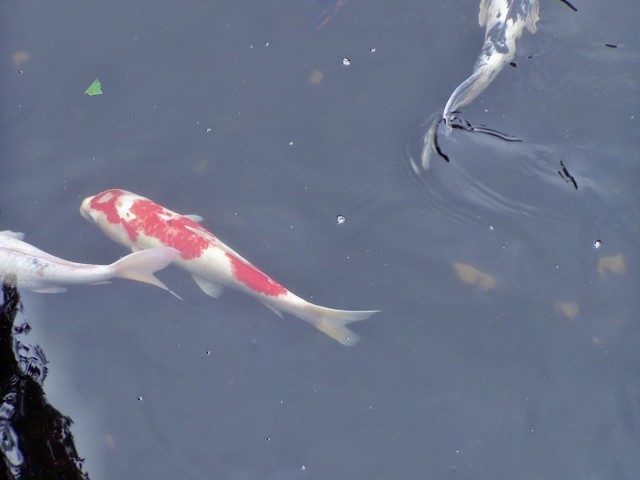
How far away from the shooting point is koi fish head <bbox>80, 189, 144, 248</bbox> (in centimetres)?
400

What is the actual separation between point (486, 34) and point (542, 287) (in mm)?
1695

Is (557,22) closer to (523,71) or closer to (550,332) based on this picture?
(523,71)

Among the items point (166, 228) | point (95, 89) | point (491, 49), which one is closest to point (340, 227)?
point (166, 228)

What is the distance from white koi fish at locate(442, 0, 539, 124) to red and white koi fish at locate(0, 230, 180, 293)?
1.94 metres

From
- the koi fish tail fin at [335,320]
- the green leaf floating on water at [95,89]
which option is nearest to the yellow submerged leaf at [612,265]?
the koi fish tail fin at [335,320]

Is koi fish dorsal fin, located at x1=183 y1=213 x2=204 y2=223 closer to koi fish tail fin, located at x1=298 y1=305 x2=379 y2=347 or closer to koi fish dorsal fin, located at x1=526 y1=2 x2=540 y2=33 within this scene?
koi fish tail fin, located at x1=298 y1=305 x2=379 y2=347

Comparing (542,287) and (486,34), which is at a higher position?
(486,34)

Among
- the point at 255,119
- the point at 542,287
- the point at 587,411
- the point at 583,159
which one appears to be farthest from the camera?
the point at 255,119

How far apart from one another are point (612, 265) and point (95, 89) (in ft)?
11.1

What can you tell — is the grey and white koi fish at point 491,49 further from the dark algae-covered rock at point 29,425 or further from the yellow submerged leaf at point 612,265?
the dark algae-covered rock at point 29,425

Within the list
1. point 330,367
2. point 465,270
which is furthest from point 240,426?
point 465,270

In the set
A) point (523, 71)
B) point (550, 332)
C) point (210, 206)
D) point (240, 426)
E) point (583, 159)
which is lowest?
point (240, 426)

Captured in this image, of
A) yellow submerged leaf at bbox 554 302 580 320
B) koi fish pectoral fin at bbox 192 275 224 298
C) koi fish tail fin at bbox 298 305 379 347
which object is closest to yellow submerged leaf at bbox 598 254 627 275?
yellow submerged leaf at bbox 554 302 580 320

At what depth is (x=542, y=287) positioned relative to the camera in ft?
12.6
